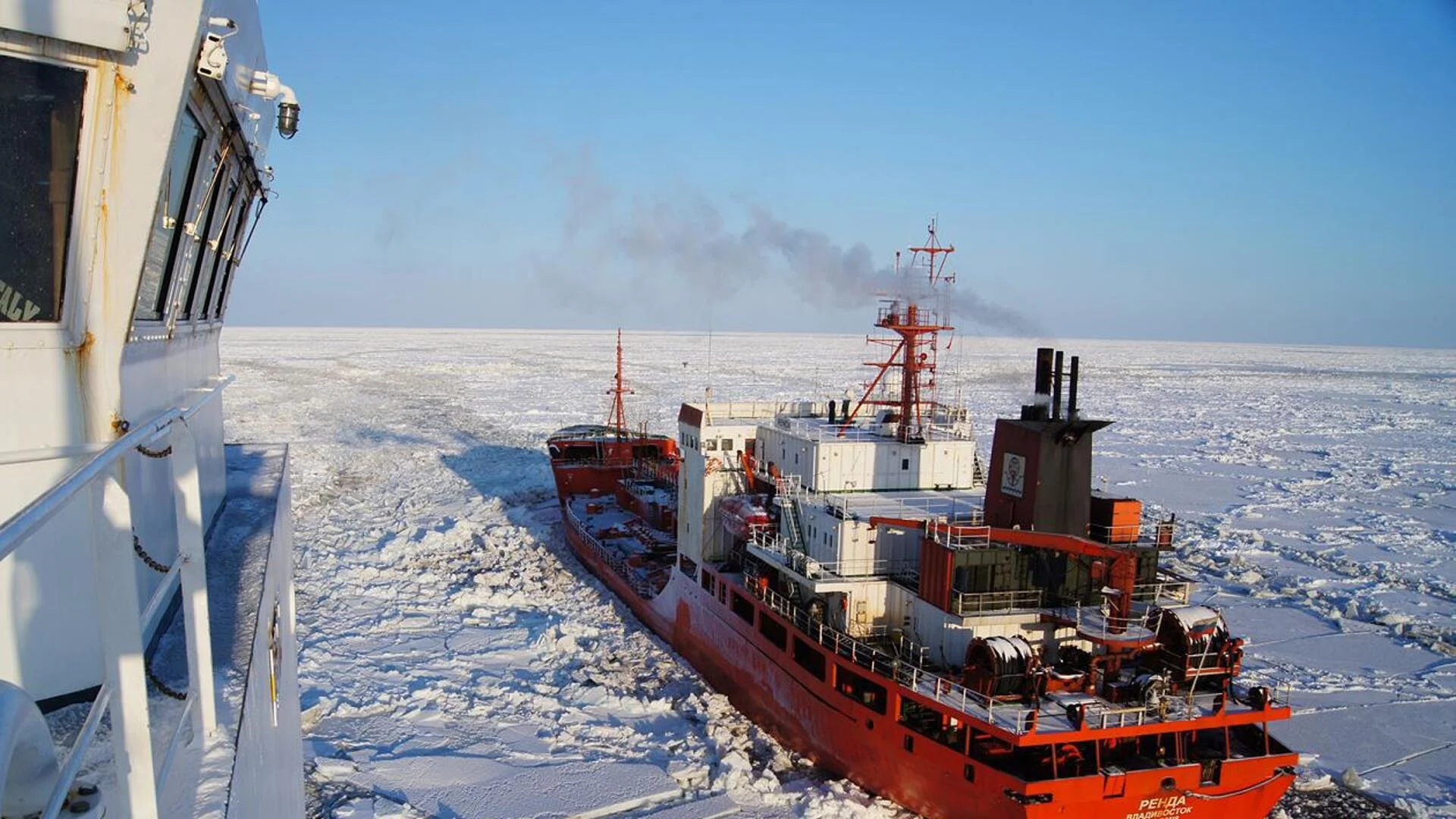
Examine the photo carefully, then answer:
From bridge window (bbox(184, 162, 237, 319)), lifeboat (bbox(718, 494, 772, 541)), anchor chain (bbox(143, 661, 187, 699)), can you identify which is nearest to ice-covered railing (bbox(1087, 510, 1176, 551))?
lifeboat (bbox(718, 494, 772, 541))

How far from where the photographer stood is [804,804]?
9594 mm

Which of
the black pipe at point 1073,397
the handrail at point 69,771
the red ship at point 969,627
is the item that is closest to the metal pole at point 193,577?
the handrail at point 69,771

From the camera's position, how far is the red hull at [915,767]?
27.8ft

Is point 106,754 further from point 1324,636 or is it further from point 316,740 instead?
point 1324,636

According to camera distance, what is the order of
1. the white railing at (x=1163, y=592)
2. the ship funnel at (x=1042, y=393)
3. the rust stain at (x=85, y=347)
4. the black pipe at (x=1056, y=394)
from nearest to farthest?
the rust stain at (x=85, y=347), the white railing at (x=1163, y=592), the black pipe at (x=1056, y=394), the ship funnel at (x=1042, y=393)

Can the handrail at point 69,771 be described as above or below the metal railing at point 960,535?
above

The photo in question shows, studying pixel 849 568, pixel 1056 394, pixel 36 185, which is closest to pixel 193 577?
pixel 36 185

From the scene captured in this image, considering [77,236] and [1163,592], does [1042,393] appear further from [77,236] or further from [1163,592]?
[77,236]

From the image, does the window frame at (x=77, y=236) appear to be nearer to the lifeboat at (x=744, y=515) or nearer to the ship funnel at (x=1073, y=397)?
the ship funnel at (x=1073, y=397)

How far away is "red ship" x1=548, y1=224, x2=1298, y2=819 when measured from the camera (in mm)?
8789

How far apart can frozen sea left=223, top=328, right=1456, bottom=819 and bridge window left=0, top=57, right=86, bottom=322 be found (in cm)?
800

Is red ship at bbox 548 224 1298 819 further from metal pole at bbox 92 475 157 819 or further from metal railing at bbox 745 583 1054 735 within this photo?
metal pole at bbox 92 475 157 819

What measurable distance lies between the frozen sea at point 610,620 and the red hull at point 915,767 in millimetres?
373

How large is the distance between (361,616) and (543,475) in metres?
12.8
